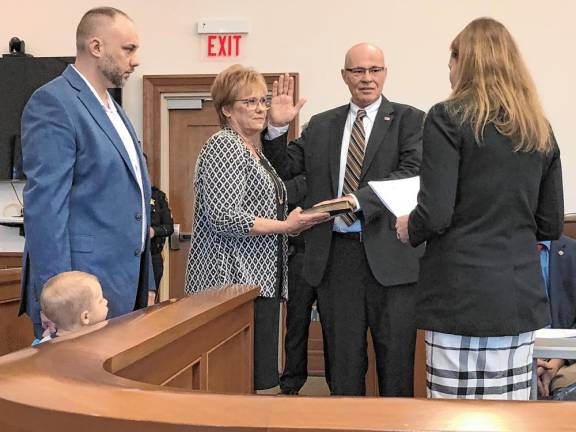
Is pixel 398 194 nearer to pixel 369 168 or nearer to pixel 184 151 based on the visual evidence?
pixel 369 168

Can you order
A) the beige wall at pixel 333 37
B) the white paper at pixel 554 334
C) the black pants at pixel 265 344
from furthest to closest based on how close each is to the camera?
the beige wall at pixel 333 37 < the black pants at pixel 265 344 < the white paper at pixel 554 334

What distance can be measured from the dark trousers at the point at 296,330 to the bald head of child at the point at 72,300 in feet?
5.61

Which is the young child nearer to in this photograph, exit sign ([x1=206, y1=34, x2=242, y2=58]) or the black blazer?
the black blazer

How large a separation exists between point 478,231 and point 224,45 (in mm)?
4377

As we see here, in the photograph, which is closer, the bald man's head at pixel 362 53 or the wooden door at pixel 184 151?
the bald man's head at pixel 362 53

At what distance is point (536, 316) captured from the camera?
1854mm

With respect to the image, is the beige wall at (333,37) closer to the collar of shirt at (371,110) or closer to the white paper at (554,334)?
the collar of shirt at (371,110)

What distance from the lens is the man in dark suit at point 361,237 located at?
271 cm

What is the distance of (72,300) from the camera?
1968mm

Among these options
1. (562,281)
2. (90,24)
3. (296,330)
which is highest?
(90,24)

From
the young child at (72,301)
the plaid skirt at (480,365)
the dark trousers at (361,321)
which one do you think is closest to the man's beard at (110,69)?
the young child at (72,301)

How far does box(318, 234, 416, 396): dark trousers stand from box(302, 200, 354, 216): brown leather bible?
0.84 ft

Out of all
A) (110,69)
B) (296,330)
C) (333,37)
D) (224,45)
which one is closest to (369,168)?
(110,69)

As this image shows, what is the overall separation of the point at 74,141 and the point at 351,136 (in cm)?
113
